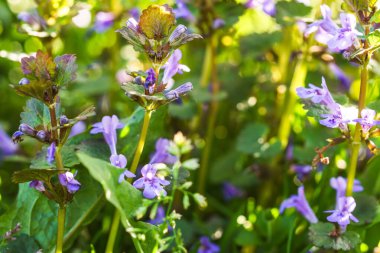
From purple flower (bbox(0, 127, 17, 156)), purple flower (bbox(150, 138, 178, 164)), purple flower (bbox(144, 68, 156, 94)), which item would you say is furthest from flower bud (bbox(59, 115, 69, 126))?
purple flower (bbox(0, 127, 17, 156))

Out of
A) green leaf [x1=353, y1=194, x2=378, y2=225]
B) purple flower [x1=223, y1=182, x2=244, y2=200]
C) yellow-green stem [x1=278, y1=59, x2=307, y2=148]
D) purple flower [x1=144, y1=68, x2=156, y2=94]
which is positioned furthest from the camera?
purple flower [x1=223, y1=182, x2=244, y2=200]

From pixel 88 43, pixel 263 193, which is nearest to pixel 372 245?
pixel 263 193

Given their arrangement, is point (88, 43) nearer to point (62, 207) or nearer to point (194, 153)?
point (194, 153)

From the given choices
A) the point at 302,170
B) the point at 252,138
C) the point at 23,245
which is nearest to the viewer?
the point at 23,245

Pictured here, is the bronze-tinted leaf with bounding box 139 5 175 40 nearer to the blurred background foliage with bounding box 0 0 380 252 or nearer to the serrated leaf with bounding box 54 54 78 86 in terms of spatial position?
the serrated leaf with bounding box 54 54 78 86

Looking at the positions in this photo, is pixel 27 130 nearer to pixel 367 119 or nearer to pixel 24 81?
pixel 24 81

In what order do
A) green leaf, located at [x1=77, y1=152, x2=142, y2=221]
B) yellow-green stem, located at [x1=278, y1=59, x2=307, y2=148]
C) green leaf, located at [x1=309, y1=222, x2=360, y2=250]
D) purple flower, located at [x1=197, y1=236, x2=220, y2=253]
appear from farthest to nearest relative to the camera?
yellow-green stem, located at [x1=278, y1=59, x2=307, y2=148] → purple flower, located at [x1=197, y1=236, x2=220, y2=253] → green leaf, located at [x1=309, y1=222, x2=360, y2=250] → green leaf, located at [x1=77, y1=152, x2=142, y2=221]

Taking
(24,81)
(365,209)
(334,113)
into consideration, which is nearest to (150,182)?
(24,81)
